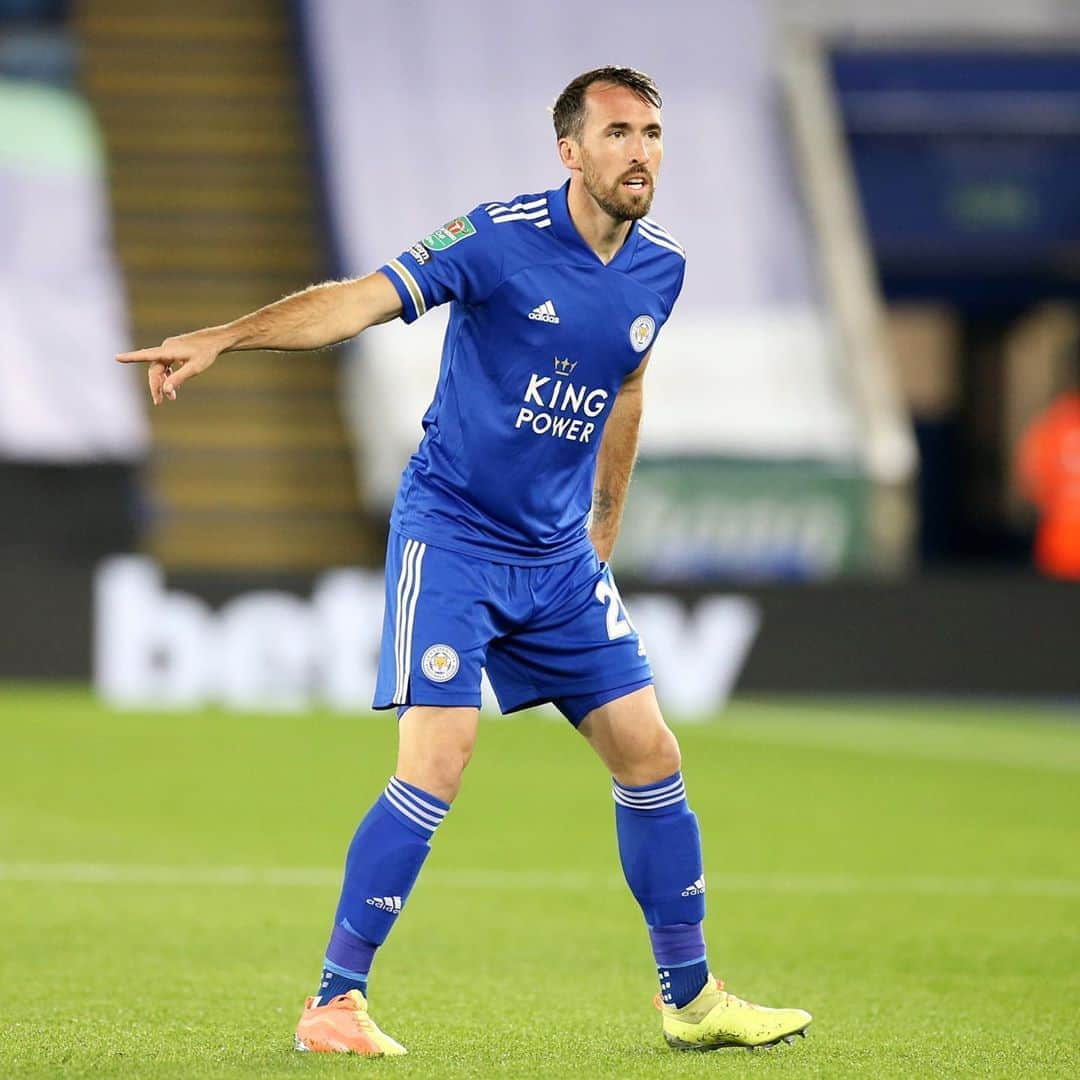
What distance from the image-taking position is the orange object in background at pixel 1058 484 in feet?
57.2

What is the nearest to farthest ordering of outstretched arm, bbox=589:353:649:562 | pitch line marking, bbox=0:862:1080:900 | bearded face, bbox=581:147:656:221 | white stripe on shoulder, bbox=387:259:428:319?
1. white stripe on shoulder, bbox=387:259:428:319
2. bearded face, bbox=581:147:656:221
3. outstretched arm, bbox=589:353:649:562
4. pitch line marking, bbox=0:862:1080:900

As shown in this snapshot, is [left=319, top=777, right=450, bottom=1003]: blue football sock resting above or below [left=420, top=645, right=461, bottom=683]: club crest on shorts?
below

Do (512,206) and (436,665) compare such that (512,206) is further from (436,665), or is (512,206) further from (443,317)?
(443,317)

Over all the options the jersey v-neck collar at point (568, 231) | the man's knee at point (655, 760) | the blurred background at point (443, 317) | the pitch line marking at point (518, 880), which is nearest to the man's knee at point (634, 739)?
the man's knee at point (655, 760)

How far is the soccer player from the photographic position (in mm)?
4629

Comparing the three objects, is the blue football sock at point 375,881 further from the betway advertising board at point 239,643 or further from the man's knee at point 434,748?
the betway advertising board at point 239,643

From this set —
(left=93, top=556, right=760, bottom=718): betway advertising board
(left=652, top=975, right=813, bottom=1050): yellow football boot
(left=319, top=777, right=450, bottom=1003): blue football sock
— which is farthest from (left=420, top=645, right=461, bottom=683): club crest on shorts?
(left=93, top=556, right=760, bottom=718): betway advertising board

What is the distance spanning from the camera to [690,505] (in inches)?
730

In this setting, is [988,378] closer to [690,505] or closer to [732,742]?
[690,505]

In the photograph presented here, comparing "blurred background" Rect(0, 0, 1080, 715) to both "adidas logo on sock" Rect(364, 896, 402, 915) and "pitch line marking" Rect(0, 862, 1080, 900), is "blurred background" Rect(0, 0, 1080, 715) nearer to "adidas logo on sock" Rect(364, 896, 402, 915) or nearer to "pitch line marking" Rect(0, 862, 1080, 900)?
"pitch line marking" Rect(0, 862, 1080, 900)

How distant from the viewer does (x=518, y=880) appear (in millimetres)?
7617

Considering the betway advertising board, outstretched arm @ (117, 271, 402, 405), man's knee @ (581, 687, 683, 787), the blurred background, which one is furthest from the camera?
the blurred background

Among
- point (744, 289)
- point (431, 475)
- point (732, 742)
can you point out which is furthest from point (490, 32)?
point (431, 475)

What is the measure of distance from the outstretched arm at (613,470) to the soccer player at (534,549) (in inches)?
8.1
